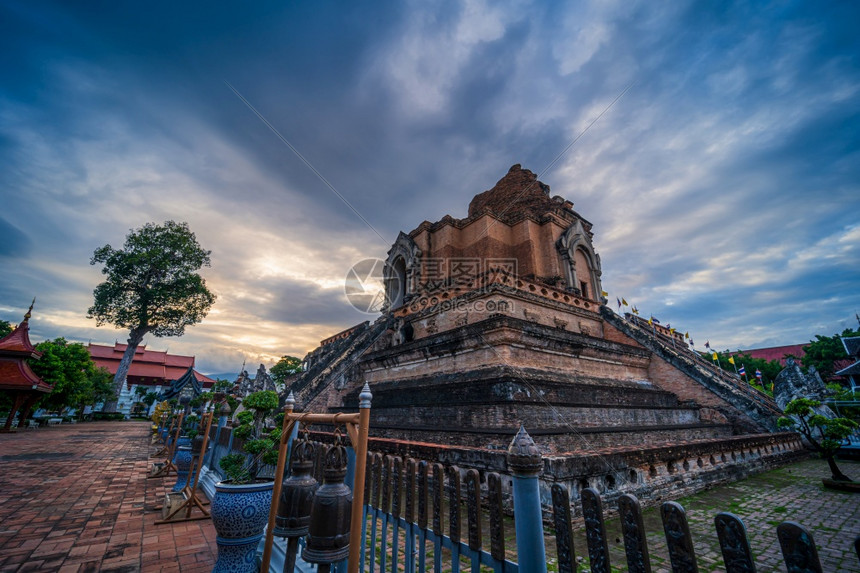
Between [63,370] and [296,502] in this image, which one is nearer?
[296,502]

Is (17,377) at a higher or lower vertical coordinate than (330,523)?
higher

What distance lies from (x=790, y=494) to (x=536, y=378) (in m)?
4.39

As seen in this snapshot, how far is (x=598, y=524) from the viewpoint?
1840mm

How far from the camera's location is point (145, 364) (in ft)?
139

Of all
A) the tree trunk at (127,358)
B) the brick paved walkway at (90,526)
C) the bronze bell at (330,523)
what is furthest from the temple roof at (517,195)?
the tree trunk at (127,358)

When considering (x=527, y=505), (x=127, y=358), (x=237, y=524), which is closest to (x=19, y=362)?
(x=127, y=358)

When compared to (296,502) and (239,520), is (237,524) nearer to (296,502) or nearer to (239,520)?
(239,520)

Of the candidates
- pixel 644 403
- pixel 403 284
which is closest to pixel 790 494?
pixel 644 403

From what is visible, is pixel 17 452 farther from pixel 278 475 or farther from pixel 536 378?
pixel 536 378

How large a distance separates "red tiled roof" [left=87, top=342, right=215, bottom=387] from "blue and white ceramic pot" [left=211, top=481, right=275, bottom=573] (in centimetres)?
4484

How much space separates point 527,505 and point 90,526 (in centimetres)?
629

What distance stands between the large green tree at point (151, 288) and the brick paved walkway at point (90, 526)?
22197mm

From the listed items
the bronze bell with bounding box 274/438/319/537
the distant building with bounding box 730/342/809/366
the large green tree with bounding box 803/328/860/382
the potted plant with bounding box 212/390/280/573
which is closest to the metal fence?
the bronze bell with bounding box 274/438/319/537

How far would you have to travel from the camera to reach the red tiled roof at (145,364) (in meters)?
40.3
